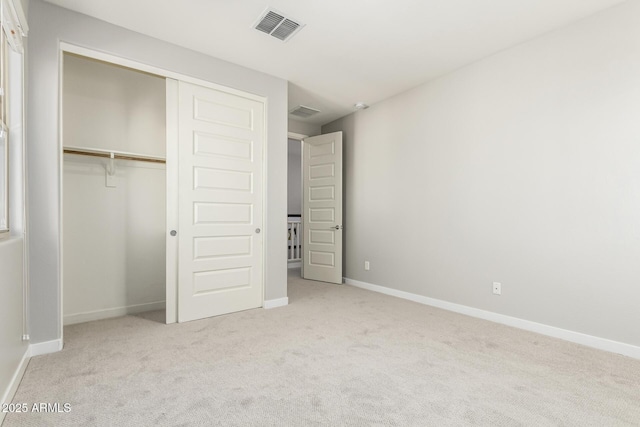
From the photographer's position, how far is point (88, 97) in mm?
3131

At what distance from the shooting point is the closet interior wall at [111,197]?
3.04 metres

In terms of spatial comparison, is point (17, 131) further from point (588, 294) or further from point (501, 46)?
point (588, 294)

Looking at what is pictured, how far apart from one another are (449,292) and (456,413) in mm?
2103

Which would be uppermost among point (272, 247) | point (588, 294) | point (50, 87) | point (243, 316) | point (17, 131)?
point (50, 87)

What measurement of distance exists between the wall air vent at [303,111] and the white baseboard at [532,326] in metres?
2.86

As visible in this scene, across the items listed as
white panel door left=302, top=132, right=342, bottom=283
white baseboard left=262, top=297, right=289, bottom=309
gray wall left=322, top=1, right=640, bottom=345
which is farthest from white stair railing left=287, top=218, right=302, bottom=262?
white baseboard left=262, top=297, right=289, bottom=309

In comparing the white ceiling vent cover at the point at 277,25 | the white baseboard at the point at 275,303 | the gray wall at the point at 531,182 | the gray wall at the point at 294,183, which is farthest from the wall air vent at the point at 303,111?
the gray wall at the point at 294,183

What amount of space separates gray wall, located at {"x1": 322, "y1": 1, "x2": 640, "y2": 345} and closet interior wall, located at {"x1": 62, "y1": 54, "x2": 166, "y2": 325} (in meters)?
2.93

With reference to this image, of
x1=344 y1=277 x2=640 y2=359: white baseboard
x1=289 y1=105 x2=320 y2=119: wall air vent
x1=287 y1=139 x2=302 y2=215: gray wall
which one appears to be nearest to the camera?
x1=344 y1=277 x2=640 y2=359: white baseboard

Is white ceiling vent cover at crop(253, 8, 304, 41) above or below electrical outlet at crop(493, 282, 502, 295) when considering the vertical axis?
above

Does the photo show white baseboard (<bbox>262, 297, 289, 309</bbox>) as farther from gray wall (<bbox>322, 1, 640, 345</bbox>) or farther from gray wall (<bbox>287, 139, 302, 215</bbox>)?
gray wall (<bbox>287, 139, 302, 215</bbox>)

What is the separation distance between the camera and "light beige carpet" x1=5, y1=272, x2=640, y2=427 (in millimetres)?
1604

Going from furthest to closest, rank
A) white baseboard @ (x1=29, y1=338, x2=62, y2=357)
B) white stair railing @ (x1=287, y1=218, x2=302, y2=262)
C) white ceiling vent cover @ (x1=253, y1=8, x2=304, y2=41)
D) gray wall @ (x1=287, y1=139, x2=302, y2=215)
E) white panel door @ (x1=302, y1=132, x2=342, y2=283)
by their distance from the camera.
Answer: gray wall @ (x1=287, y1=139, x2=302, y2=215), white stair railing @ (x1=287, y1=218, x2=302, y2=262), white panel door @ (x1=302, y1=132, x2=342, y2=283), white ceiling vent cover @ (x1=253, y1=8, x2=304, y2=41), white baseboard @ (x1=29, y1=338, x2=62, y2=357)

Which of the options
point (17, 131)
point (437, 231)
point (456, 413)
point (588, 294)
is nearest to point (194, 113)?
point (17, 131)
